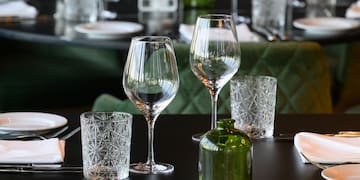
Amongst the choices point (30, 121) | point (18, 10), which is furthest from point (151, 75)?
point (18, 10)

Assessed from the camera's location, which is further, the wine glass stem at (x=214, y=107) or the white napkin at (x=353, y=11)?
the white napkin at (x=353, y=11)

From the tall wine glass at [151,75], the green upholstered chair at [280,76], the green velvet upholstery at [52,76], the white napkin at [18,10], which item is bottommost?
the green velvet upholstery at [52,76]

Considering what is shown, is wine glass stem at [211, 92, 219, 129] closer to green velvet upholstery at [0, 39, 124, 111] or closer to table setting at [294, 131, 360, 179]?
table setting at [294, 131, 360, 179]

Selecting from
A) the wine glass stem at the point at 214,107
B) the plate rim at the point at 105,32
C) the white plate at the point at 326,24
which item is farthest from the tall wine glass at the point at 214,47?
the white plate at the point at 326,24

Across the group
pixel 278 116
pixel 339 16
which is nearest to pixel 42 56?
pixel 339 16

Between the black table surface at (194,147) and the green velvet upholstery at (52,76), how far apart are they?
174 centimetres

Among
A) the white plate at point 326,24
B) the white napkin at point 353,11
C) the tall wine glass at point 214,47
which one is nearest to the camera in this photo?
the tall wine glass at point 214,47

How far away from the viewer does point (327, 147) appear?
1.51 metres

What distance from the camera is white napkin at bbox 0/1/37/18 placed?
3164 millimetres

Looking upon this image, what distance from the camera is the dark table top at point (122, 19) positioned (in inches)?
110

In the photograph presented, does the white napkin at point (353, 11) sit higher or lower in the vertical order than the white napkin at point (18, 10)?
lower

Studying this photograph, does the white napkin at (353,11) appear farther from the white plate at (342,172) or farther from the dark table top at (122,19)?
the white plate at (342,172)

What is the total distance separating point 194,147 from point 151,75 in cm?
22

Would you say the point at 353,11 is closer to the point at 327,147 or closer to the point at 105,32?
the point at 105,32
